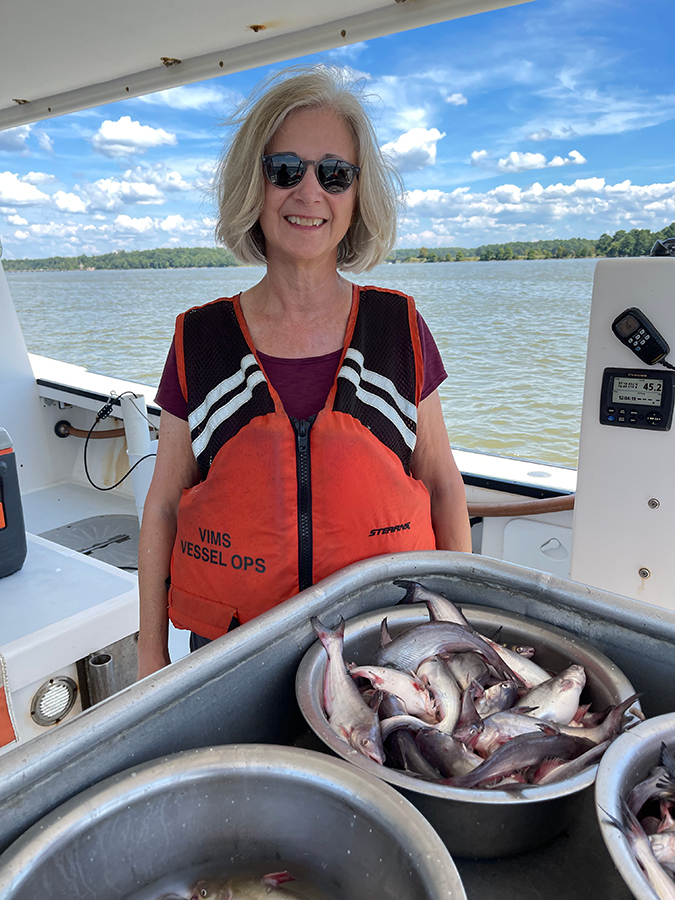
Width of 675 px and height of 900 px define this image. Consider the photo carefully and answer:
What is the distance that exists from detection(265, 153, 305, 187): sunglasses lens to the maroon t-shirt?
1.27ft

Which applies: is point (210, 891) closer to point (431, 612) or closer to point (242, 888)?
point (242, 888)

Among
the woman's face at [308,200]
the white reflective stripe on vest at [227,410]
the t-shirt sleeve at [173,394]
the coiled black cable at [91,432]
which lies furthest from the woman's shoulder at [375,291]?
the coiled black cable at [91,432]

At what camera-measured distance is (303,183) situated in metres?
1.50

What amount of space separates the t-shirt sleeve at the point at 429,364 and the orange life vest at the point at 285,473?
0.04m

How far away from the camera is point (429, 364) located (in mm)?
1595

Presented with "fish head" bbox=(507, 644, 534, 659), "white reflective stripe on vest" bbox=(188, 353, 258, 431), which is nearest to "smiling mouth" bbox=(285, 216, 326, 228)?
"white reflective stripe on vest" bbox=(188, 353, 258, 431)

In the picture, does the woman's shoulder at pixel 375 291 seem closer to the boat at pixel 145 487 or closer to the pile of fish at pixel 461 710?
the boat at pixel 145 487

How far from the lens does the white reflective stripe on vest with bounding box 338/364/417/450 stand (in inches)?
57.5

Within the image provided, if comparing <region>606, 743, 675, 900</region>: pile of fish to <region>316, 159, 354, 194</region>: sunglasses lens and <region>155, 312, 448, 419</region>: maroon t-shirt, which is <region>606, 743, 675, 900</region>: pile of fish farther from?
<region>316, 159, 354, 194</region>: sunglasses lens

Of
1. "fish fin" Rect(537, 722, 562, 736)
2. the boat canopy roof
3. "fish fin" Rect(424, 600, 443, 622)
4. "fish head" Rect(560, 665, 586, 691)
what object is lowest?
"fish head" Rect(560, 665, 586, 691)

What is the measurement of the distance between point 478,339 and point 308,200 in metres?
19.7

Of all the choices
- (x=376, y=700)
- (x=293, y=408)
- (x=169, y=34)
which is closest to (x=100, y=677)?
(x=293, y=408)

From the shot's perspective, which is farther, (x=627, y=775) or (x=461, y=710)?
(x=461, y=710)

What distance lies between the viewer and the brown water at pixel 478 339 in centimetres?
955
